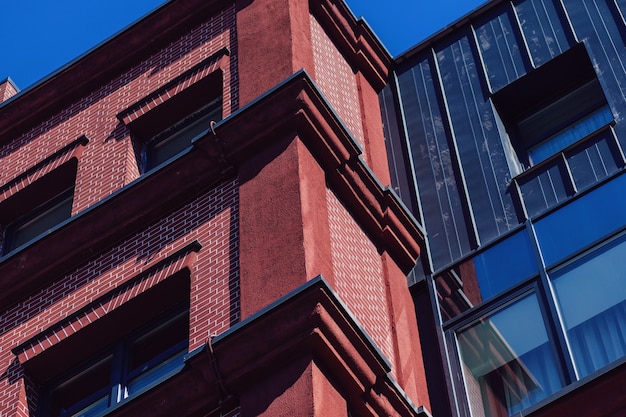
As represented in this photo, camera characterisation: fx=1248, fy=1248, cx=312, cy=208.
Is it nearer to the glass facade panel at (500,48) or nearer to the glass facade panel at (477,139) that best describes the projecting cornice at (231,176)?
the glass facade panel at (477,139)

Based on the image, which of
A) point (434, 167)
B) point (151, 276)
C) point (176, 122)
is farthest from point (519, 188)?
point (176, 122)

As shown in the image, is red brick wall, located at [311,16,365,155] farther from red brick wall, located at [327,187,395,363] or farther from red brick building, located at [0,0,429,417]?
red brick wall, located at [327,187,395,363]

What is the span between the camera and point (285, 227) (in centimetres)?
1364

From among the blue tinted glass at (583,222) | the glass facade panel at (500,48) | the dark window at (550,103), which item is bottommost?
the blue tinted glass at (583,222)

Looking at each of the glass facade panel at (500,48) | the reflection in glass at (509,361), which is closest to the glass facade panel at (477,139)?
the glass facade panel at (500,48)

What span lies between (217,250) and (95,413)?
2403mm

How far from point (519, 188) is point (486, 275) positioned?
1589 mm

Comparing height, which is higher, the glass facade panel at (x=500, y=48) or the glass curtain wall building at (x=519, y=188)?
the glass facade panel at (x=500, y=48)

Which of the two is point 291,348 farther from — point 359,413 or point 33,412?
point 33,412

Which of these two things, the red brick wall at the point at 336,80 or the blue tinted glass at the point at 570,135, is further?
the red brick wall at the point at 336,80

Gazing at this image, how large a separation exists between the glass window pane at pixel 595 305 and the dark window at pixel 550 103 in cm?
323

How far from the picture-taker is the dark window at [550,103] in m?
17.4

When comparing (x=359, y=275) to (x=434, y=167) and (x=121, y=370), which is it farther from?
(x=434, y=167)

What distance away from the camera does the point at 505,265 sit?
1512cm
